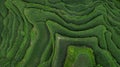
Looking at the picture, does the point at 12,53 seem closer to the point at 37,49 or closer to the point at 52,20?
the point at 37,49

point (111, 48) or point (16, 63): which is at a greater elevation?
point (111, 48)

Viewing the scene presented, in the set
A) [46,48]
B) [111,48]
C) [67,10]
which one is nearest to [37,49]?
[46,48]

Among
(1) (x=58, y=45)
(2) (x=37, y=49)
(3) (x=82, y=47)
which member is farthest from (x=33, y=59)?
(3) (x=82, y=47)

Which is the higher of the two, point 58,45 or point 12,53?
point 58,45

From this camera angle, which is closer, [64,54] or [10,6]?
[64,54]

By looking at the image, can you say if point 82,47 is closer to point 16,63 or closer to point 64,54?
point 64,54

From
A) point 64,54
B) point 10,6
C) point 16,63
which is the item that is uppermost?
point 10,6
